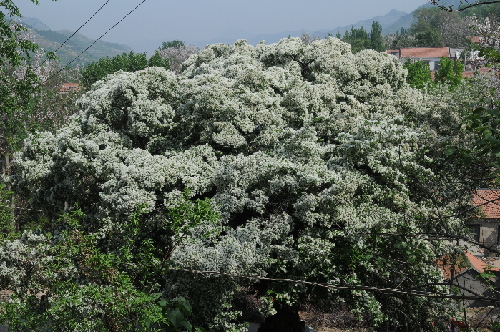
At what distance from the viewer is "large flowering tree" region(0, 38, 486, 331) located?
9008 millimetres

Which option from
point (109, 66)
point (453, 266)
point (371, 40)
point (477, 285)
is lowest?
point (477, 285)

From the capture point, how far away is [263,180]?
1043 centimetres

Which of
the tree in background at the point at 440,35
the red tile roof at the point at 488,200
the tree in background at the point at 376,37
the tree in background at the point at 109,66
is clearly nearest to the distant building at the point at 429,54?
the tree in background at the point at 440,35

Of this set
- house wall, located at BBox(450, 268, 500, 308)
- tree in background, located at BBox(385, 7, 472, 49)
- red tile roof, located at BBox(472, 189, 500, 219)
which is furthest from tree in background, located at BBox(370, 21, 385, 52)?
house wall, located at BBox(450, 268, 500, 308)

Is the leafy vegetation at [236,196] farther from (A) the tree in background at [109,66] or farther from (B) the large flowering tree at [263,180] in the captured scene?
(A) the tree in background at [109,66]

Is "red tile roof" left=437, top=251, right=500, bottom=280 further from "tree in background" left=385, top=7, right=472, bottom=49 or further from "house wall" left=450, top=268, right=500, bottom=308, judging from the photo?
"tree in background" left=385, top=7, right=472, bottom=49

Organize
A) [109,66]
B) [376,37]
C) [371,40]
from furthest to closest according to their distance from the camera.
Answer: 1. [371,40]
2. [376,37]
3. [109,66]

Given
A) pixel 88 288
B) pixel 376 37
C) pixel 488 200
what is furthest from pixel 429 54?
pixel 88 288

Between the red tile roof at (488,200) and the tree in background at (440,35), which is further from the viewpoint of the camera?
the tree in background at (440,35)

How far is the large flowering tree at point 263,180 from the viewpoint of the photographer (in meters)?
9.01

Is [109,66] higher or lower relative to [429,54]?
lower

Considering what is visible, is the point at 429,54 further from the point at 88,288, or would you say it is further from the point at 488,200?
the point at 88,288

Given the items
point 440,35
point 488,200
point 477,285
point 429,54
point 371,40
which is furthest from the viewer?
point 371,40

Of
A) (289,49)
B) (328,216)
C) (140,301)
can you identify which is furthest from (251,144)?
(140,301)
